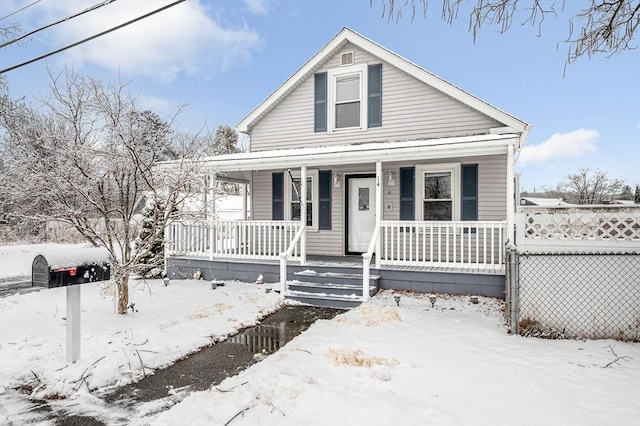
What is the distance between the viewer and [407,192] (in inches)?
391

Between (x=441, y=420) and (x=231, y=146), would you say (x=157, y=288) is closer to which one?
(x=441, y=420)

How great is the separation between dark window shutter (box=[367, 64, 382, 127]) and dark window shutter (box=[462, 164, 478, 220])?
2.85m

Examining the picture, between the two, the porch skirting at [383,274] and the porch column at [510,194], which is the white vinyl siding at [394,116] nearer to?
the porch column at [510,194]

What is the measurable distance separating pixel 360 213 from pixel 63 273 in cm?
774

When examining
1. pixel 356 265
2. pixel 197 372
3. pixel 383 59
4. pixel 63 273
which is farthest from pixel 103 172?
pixel 383 59

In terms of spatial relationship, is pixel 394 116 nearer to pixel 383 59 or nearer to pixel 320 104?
pixel 383 59

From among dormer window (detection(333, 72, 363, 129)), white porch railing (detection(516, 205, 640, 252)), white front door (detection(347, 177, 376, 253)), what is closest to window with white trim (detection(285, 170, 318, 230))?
white front door (detection(347, 177, 376, 253))

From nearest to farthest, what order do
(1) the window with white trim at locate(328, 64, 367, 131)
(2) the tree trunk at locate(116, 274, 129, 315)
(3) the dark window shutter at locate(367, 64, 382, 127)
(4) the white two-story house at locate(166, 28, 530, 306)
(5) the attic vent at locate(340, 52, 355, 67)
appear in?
(2) the tree trunk at locate(116, 274, 129, 315) → (4) the white two-story house at locate(166, 28, 530, 306) → (3) the dark window shutter at locate(367, 64, 382, 127) → (1) the window with white trim at locate(328, 64, 367, 131) → (5) the attic vent at locate(340, 52, 355, 67)

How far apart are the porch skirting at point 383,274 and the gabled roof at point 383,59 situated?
4183 millimetres

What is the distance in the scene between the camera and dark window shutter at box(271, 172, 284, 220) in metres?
11.3

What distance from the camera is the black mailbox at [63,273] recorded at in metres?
4.05

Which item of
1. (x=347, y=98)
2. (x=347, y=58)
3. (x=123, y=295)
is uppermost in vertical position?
(x=347, y=58)

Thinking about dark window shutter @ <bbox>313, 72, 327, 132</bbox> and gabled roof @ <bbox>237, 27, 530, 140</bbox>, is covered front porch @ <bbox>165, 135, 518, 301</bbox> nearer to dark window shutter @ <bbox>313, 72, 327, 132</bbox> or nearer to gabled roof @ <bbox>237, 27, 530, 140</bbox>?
gabled roof @ <bbox>237, 27, 530, 140</bbox>

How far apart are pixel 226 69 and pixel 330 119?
16.0 metres
